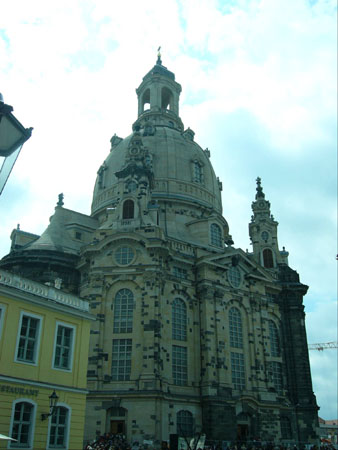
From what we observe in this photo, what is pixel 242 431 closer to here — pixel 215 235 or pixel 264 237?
pixel 215 235

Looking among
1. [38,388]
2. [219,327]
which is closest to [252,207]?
[219,327]

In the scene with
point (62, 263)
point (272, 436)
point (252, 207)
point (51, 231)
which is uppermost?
point (252, 207)

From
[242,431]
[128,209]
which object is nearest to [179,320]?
[242,431]

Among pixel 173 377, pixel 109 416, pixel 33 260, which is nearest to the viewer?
pixel 109 416

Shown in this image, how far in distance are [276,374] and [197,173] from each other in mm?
25300

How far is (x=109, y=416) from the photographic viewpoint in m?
36.5

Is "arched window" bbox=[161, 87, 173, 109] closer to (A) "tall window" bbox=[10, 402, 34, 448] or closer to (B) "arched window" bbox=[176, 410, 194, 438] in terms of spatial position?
(B) "arched window" bbox=[176, 410, 194, 438]

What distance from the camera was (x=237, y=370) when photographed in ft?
143

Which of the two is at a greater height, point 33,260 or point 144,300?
point 33,260

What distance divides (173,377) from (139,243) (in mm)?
12053

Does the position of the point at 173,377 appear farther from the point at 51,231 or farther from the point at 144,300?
the point at 51,231

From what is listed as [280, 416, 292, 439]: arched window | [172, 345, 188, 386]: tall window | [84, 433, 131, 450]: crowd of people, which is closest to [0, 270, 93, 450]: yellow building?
[84, 433, 131, 450]: crowd of people

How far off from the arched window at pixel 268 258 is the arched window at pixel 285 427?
17.4 m

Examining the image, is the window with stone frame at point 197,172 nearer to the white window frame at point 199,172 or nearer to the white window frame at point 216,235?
the white window frame at point 199,172
